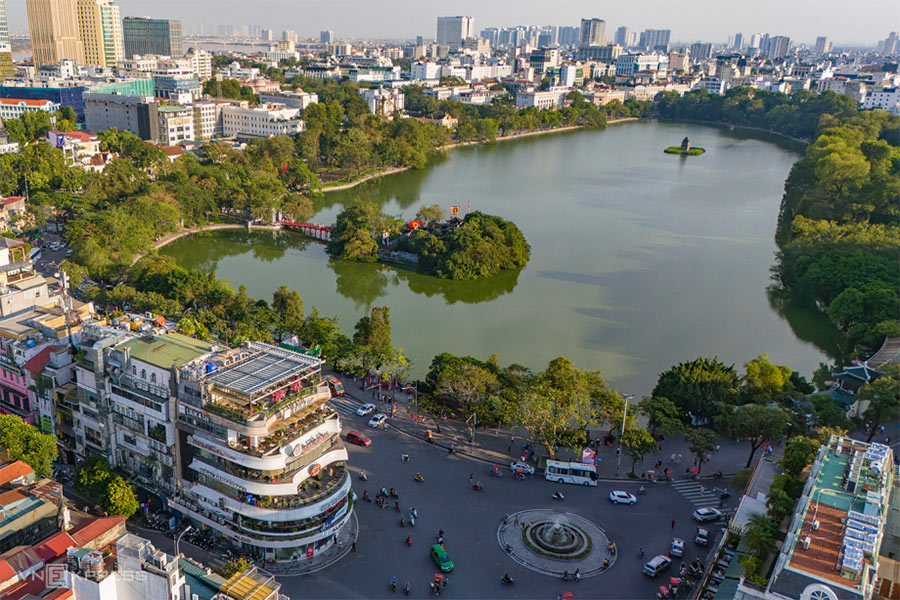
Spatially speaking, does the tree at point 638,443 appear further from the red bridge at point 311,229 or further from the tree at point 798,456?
the red bridge at point 311,229

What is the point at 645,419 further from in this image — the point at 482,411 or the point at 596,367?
the point at 482,411

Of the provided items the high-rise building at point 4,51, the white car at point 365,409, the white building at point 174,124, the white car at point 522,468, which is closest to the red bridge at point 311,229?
the white car at point 365,409

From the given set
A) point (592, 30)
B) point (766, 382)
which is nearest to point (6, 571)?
point (766, 382)

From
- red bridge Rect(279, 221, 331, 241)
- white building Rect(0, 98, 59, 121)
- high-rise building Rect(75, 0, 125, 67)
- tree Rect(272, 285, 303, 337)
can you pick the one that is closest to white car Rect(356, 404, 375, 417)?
tree Rect(272, 285, 303, 337)

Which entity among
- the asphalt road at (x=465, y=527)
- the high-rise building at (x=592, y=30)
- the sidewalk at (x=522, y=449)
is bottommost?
the asphalt road at (x=465, y=527)

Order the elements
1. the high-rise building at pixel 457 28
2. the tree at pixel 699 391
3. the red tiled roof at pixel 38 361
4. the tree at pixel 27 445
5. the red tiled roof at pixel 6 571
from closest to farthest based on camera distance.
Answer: the red tiled roof at pixel 6 571 < the tree at pixel 27 445 < the red tiled roof at pixel 38 361 < the tree at pixel 699 391 < the high-rise building at pixel 457 28

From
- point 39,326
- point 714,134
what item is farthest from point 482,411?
point 714,134

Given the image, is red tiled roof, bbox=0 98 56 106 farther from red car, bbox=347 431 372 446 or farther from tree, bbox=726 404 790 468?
tree, bbox=726 404 790 468
